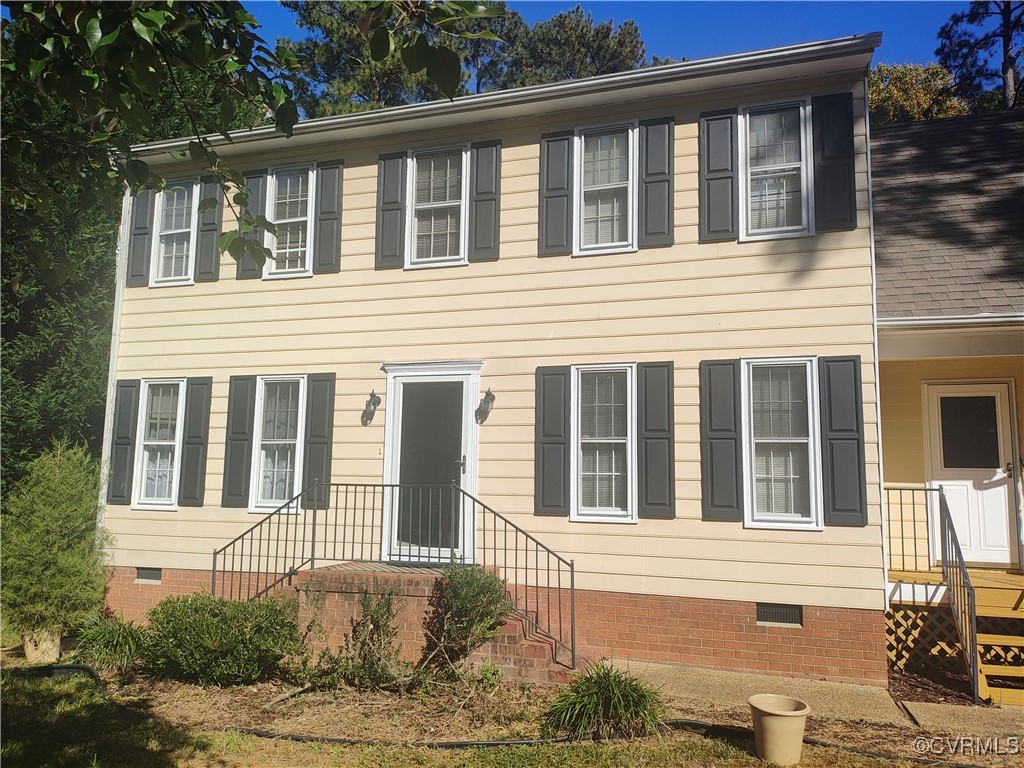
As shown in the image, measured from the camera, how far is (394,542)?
9.80 metres

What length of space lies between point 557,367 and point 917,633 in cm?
483

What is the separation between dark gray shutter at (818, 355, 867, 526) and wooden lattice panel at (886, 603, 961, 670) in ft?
4.81

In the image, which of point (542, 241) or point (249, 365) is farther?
point (249, 365)

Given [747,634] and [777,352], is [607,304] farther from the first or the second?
[747,634]

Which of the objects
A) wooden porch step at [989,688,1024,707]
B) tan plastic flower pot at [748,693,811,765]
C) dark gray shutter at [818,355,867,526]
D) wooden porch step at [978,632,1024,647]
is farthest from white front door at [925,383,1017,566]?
tan plastic flower pot at [748,693,811,765]

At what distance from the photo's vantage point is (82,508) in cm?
983

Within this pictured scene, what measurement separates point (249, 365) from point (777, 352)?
22.1 ft

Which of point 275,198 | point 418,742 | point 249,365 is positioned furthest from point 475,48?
point 418,742

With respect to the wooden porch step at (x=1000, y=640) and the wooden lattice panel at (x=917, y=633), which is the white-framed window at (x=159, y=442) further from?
the wooden porch step at (x=1000, y=640)

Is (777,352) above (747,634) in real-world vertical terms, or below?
above

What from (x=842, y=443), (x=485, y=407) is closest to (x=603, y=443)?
(x=485, y=407)

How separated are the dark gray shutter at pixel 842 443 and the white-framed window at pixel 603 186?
2816mm

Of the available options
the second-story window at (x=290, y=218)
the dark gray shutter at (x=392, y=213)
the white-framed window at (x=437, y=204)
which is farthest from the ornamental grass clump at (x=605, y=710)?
the second-story window at (x=290, y=218)

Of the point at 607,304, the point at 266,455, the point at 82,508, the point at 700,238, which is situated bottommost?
the point at 82,508
